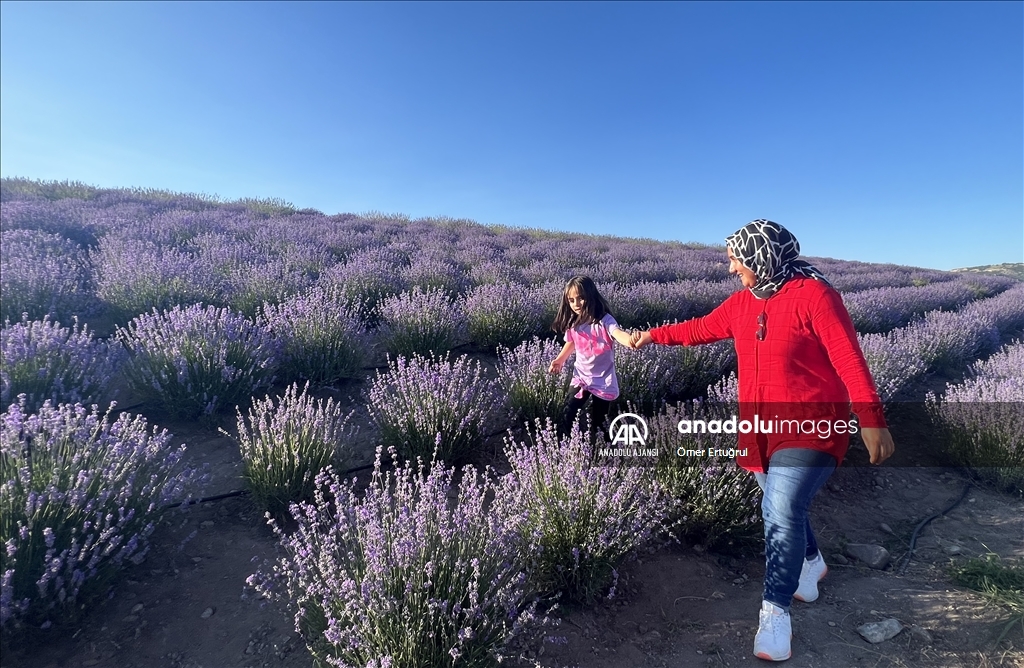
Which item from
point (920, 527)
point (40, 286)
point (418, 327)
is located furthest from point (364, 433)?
point (920, 527)

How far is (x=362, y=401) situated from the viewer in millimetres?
4441

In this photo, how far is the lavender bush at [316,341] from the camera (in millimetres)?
4398

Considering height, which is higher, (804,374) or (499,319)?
(499,319)

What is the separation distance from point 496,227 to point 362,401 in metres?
12.9

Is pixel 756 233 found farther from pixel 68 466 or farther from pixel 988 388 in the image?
pixel 988 388

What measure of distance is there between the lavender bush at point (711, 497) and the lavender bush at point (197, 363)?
3179mm

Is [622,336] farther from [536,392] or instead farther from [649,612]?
[649,612]

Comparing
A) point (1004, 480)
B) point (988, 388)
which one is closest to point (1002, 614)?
point (1004, 480)

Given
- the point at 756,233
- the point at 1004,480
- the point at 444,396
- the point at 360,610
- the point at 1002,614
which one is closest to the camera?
the point at 360,610

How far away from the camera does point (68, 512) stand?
2193 mm

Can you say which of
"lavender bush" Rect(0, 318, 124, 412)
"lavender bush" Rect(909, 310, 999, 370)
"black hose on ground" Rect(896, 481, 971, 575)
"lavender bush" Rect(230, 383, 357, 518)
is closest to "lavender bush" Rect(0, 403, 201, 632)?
"lavender bush" Rect(230, 383, 357, 518)

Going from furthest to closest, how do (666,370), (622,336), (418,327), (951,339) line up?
(951,339)
(418,327)
(666,370)
(622,336)

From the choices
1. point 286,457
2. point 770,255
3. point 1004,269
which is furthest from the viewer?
point 1004,269

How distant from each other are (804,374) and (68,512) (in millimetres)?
3285
